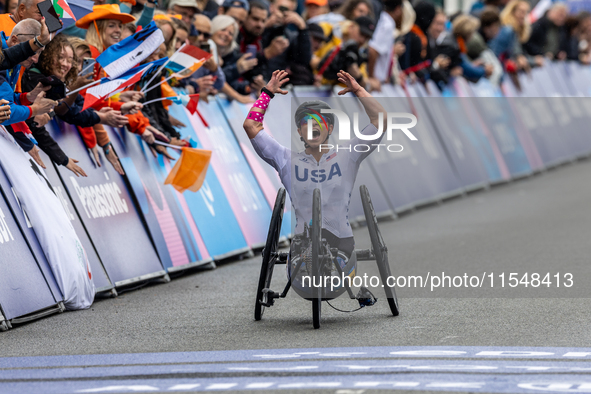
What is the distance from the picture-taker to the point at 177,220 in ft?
32.3

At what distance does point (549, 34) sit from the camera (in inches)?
889

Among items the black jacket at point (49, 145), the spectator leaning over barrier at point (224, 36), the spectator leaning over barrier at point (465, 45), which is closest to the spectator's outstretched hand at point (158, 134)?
the black jacket at point (49, 145)

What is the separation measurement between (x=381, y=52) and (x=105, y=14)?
645cm

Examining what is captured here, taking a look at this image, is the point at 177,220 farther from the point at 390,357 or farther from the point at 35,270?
the point at 390,357

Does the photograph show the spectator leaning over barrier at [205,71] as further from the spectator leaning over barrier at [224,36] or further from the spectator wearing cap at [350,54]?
the spectator wearing cap at [350,54]

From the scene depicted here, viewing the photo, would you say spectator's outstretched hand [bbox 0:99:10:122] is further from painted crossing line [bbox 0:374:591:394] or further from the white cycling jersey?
painted crossing line [bbox 0:374:591:394]

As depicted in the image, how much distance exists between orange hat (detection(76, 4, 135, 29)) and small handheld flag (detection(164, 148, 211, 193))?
4.49 ft

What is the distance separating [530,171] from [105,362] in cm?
1431

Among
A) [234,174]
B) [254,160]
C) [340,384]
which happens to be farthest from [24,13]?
[254,160]

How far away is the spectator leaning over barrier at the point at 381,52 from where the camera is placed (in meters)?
14.7

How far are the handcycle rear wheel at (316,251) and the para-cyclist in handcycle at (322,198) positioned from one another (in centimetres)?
8

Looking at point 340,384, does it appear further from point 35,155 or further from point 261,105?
point 35,155

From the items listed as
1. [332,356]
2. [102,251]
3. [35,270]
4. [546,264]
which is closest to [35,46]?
[35,270]

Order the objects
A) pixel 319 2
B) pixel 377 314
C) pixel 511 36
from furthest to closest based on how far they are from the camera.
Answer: pixel 511 36, pixel 319 2, pixel 377 314
